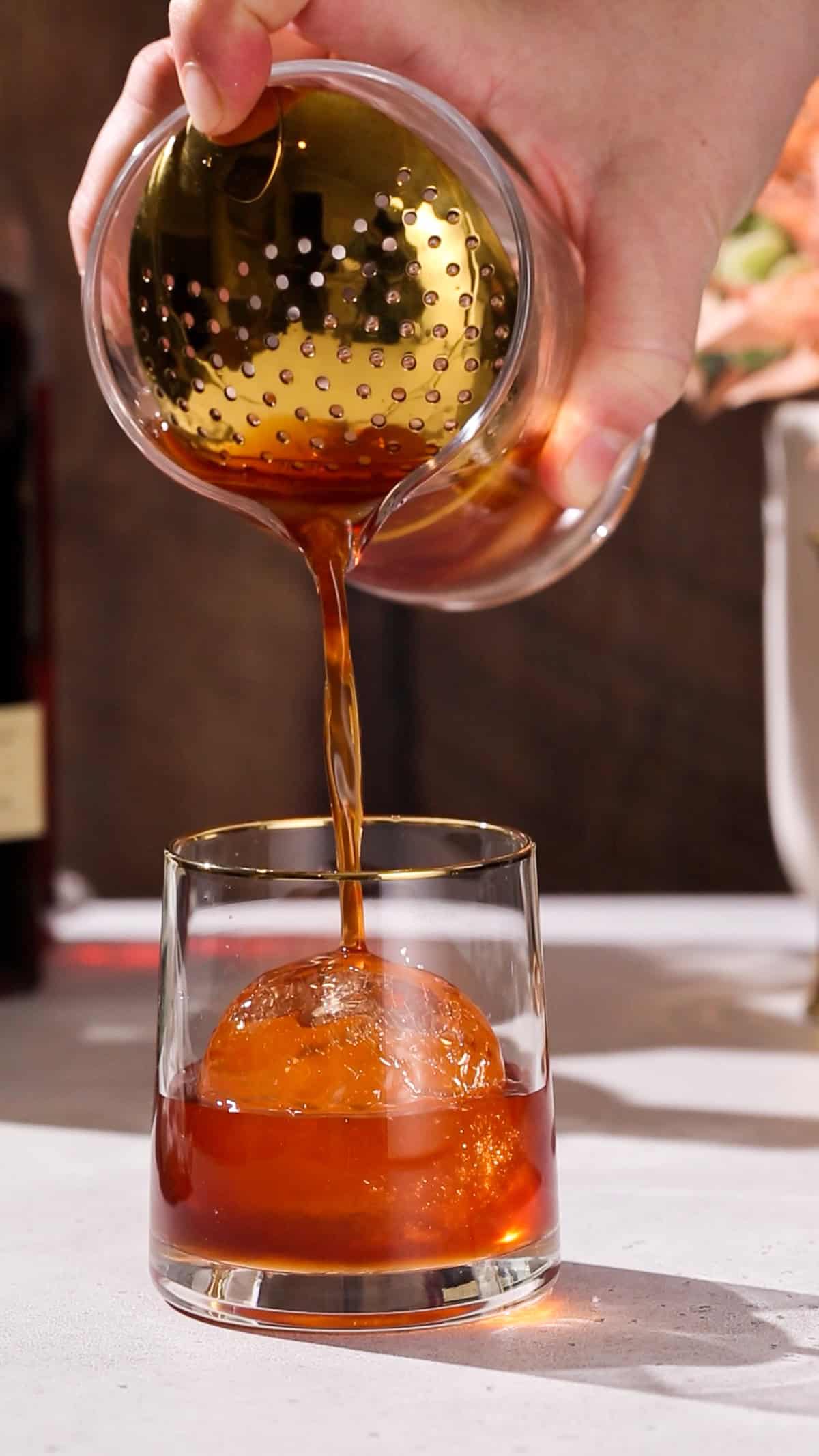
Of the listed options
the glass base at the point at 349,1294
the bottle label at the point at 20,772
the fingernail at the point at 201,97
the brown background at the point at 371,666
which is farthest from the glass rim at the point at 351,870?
the brown background at the point at 371,666

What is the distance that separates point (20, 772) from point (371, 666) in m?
0.90

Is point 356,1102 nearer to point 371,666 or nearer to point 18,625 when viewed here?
point 18,625

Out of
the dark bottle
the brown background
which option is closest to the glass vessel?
the dark bottle

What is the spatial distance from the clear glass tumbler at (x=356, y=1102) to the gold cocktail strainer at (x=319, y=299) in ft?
0.43

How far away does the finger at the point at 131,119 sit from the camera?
2.33 feet

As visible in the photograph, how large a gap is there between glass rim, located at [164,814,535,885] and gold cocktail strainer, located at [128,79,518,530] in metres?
0.10

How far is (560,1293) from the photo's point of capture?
59cm

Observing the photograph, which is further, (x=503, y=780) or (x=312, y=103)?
(x=503, y=780)

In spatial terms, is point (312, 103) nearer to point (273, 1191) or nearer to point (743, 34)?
point (743, 34)

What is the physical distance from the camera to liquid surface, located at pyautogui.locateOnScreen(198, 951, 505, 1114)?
0.54m

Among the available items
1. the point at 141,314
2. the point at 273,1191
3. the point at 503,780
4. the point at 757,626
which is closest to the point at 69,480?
the point at 503,780

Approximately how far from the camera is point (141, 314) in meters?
0.62

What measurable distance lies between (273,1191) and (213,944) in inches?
2.9

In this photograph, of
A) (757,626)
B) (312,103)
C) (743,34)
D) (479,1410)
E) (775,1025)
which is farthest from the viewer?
(757,626)
